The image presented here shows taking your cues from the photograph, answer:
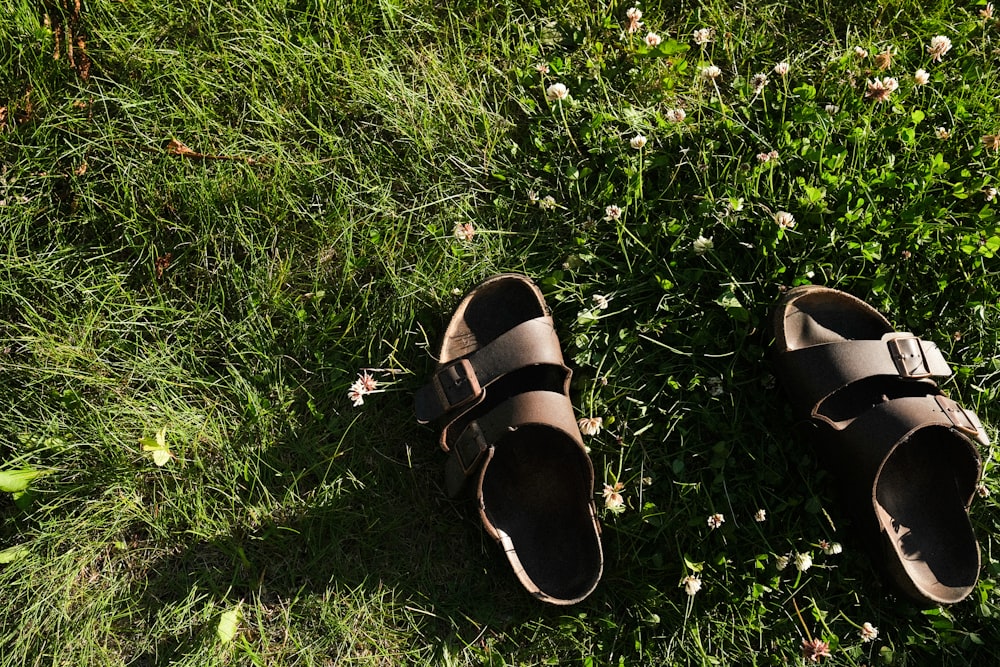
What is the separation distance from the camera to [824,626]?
256 cm

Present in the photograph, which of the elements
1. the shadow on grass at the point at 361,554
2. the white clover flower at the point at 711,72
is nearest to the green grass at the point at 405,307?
the shadow on grass at the point at 361,554

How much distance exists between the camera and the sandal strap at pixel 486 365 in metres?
2.55

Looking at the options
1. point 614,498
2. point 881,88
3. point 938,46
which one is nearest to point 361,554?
point 614,498

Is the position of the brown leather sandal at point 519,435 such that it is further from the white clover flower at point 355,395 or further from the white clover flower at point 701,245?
the white clover flower at point 701,245

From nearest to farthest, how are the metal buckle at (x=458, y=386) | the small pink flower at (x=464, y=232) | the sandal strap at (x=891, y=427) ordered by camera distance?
the sandal strap at (x=891, y=427) < the metal buckle at (x=458, y=386) < the small pink flower at (x=464, y=232)

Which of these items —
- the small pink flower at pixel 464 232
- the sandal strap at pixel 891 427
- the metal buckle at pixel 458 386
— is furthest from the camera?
the small pink flower at pixel 464 232

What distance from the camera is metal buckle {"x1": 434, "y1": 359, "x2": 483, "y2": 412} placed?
257cm

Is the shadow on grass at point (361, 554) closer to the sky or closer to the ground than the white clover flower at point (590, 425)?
closer to the ground

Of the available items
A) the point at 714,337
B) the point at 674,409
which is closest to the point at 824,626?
the point at 674,409

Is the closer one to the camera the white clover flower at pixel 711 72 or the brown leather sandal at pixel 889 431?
the brown leather sandal at pixel 889 431

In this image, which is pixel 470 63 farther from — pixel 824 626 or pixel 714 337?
pixel 824 626

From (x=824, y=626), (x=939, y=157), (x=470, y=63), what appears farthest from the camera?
(x=470, y=63)

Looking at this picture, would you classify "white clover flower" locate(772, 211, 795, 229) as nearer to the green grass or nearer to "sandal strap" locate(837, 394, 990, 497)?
the green grass

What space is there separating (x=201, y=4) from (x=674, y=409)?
2346mm
